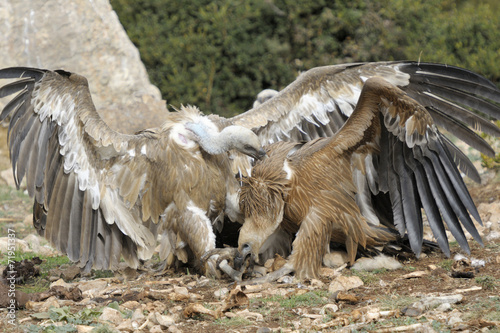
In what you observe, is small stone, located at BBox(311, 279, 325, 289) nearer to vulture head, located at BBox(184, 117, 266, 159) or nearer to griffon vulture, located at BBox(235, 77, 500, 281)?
griffon vulture, located at BBox(235, 77, 500, 281)

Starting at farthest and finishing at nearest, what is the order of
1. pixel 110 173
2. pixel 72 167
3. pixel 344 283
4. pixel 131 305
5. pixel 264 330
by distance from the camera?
1. pixel 110 173
2. pixel 72 167
3. pixel 344 283
4. pixel 131 305
5. pixel 264 330

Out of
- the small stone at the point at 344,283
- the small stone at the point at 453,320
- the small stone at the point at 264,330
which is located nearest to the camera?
the small stone at the point at 453,320

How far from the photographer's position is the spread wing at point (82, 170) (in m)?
5.07

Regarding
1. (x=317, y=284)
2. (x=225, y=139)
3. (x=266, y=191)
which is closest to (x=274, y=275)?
(x=317, y=284)

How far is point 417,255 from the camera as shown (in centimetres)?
482

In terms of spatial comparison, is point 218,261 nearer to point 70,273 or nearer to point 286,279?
point 286,279

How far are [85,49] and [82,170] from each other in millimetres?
5713

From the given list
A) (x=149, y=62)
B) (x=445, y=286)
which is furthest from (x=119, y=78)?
(x=445, y=286)

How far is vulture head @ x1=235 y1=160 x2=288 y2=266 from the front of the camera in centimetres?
500

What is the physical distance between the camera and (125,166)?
5281mm

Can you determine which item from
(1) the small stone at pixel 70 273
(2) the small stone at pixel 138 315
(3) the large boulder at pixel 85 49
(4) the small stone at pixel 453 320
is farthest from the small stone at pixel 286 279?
(3) the large boulder at pixel 85 49

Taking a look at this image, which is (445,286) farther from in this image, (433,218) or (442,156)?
(442,156)

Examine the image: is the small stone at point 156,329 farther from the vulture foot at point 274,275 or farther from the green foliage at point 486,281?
the green foliage at point 486,281

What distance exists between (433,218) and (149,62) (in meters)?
8.21
